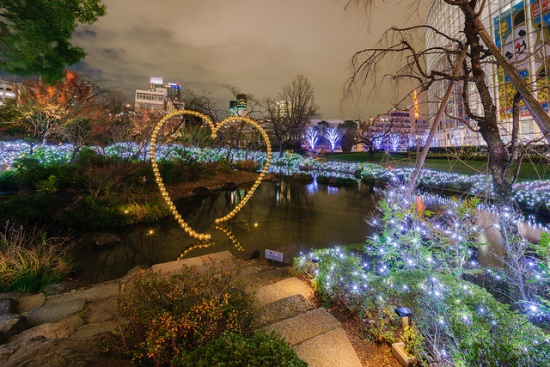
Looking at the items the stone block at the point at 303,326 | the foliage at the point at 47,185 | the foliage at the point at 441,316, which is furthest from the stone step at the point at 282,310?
the foliage at the point at 47,185

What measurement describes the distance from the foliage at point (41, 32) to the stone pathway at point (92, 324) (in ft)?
18.1

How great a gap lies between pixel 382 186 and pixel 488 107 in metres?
17.4

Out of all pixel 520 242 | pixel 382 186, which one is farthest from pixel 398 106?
pixel 382 186

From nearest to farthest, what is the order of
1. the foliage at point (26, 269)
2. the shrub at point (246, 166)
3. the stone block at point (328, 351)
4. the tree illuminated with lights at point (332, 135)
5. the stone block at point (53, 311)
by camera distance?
the stone block at point (328, 351) → the stone block at point (53, 311) → the foliage at point (26, 269) → the shrub at point (246, 166) → the tree illuminated with lights at point (332, 135)

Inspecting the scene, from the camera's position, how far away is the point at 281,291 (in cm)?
499

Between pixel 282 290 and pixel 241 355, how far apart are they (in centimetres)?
293

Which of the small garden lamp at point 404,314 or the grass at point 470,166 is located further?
the grass at point 470,166

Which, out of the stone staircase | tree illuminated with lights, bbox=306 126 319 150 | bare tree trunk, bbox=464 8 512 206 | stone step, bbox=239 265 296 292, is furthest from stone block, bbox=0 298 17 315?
tree illuminated with lights, bbox=306 126 319 150

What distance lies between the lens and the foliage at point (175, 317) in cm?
255

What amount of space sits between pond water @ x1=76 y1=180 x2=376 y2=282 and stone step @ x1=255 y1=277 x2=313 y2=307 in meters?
3.57

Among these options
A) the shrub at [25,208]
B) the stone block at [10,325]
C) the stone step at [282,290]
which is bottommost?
the stone step at [282,290]

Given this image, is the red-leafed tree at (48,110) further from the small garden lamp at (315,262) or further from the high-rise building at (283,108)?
the high-rise building at (283,108)

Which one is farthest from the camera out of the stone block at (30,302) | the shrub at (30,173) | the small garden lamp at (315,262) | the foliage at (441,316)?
the shrub at (30,173)

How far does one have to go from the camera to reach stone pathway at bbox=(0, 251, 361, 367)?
102 inches
